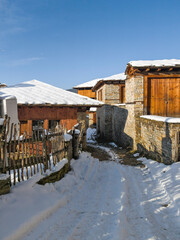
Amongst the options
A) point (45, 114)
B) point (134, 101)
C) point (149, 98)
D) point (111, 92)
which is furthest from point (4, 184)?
point (111, 92)

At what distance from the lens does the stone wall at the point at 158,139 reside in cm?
730

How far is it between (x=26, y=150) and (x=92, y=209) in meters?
2.20

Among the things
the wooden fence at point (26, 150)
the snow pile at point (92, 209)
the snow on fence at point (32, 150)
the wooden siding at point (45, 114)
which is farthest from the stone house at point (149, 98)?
the wooden fence at point (26, 150)

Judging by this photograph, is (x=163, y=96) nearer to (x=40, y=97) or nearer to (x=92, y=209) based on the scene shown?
(x=40, y=97)

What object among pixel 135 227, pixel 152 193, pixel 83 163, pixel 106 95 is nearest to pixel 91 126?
pixel 106 95

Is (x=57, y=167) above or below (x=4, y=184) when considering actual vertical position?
below

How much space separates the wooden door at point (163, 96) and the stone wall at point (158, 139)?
1412 millimetres

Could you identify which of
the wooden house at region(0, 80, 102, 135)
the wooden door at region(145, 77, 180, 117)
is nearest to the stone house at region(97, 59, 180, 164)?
the wooden door at region(145, 77, 180, 117)

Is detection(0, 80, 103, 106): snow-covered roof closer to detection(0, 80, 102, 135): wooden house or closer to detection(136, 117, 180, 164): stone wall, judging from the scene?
detection(0, 80, 102, 135): wooden house

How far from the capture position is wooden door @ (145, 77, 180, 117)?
1134 centimetres

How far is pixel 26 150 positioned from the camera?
438cm

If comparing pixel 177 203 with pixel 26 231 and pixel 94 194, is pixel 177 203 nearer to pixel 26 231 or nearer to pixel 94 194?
pixel 94 194

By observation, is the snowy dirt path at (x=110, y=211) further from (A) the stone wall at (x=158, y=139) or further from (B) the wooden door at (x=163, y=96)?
(B) the wooden door at (x=163, y=96)

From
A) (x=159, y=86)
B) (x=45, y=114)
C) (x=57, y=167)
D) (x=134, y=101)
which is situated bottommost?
(x=57, y=167)
